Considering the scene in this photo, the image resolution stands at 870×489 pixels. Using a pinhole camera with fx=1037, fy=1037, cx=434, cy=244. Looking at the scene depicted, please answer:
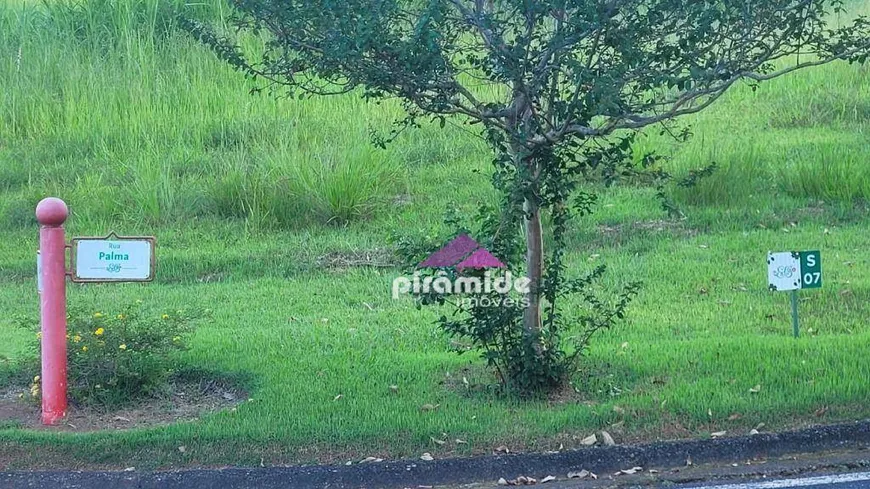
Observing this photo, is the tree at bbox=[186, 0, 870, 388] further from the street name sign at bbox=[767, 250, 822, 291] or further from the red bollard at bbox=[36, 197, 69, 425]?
the red bollard at bbox=[36, 197, 69, 425]

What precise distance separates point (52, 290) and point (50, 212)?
45cm

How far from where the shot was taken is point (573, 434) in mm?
5730

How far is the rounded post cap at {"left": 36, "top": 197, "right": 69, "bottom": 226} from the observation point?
5871 millimetres

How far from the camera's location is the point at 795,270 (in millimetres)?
6910

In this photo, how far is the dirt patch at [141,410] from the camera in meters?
6.12

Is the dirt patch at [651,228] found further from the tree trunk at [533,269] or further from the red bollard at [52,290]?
the red bollard at [52,290]

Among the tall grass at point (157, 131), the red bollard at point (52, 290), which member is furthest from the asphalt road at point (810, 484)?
the tall grass at point (157, 131)

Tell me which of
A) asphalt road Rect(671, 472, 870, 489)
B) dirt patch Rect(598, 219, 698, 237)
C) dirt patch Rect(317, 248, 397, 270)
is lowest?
asphalt road Rect(671, 472, 870, 489)

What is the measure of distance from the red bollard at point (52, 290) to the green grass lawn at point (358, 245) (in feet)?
1.27

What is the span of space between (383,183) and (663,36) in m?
6.91

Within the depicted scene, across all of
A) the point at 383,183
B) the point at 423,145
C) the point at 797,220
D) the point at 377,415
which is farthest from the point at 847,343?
the point at 423,145

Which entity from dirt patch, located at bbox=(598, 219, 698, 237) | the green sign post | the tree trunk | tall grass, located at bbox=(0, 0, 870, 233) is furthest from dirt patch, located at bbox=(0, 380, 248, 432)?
dirt patch, located at bbox=(598, 219, 698, 237)

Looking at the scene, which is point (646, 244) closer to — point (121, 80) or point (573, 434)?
point (573, 434)

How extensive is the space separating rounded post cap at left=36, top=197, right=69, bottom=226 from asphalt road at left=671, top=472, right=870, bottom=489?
3716 millimetres
